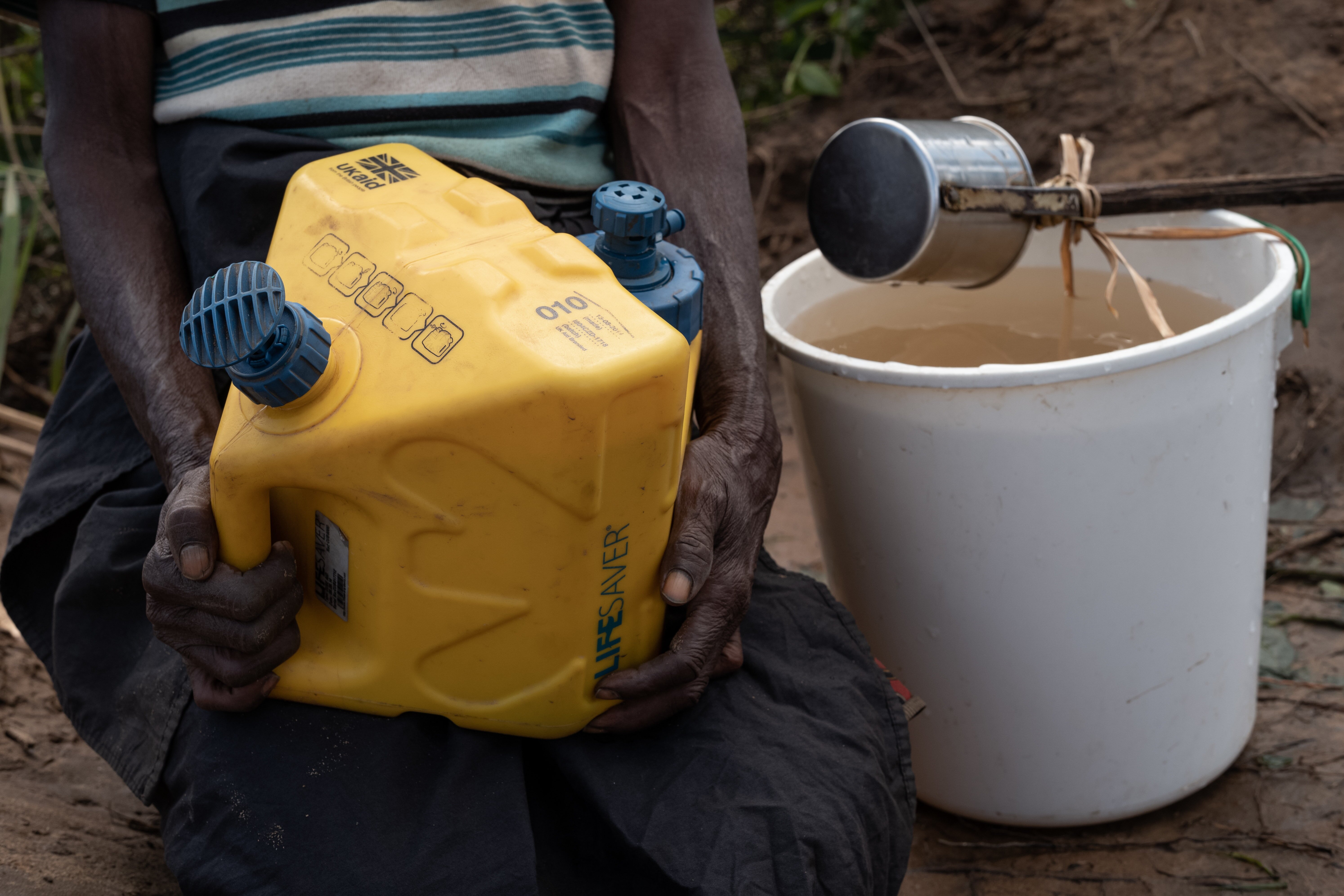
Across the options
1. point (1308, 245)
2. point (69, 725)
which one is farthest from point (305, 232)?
point (1308, 245)

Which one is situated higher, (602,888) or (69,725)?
(602,888)

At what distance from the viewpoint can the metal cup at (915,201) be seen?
116 cm

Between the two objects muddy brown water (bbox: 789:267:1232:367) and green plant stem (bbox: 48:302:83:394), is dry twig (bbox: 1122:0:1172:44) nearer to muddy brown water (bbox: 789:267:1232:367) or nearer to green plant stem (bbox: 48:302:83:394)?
muddy brown water (bbox: 789:267:1232:367)

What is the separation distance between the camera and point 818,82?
316 cm

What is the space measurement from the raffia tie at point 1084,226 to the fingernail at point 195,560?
1.00m

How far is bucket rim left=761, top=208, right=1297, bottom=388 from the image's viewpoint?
42.1 inches

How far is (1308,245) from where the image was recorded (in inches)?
87.9

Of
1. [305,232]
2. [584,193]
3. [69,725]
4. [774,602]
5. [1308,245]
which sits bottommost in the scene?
[69,725]

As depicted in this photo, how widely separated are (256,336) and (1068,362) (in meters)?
0.77

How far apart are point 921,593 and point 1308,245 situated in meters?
Result: 1.55

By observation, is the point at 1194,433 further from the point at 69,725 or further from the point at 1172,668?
the point at 69,725

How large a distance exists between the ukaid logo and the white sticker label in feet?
0.96

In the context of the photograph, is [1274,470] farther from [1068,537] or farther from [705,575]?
[705,575]

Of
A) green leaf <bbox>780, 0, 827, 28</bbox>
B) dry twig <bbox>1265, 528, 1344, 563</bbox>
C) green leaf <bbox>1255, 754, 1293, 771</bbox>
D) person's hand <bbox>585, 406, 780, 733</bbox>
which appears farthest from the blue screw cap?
green leaf <bbox>780, 0, 827, 28</bbox>
